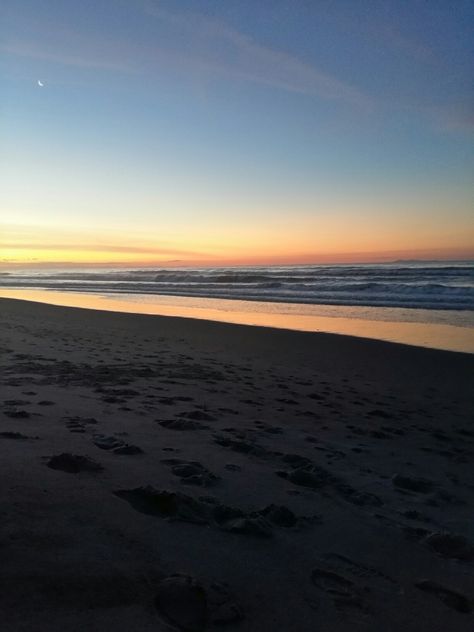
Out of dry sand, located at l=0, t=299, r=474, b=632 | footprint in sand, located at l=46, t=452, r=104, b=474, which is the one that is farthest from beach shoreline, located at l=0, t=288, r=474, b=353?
footprint in sand, located at l=46, t=452, r=104, b=474

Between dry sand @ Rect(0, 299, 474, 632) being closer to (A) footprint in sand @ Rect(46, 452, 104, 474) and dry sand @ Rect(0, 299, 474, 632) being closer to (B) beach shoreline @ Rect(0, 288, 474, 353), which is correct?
(A) footprint in sand @ Rect(46, 452, 104, 474)

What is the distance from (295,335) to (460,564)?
35.7ft

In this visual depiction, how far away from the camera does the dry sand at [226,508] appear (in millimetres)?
2047

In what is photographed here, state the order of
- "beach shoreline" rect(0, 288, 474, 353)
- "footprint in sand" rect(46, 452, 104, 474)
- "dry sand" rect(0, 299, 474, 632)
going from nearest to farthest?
"dry sand" rect(0, 299, 474, 632), "footprint in sand" rect(46, 452, 104, 474), "beach shoreline" rect(0, 288, 474, 353)

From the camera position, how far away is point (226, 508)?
296cm

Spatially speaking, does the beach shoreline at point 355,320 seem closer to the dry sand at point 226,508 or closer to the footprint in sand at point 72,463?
the dry sand at point 226,508

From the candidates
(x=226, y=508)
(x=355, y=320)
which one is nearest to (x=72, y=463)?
(x=226, y=508)

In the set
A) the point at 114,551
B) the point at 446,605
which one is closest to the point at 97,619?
the point at 114,551

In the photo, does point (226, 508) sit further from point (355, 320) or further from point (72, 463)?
point (355, 320)

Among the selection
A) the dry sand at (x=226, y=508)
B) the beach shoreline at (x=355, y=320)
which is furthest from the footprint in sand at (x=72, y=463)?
the beach shoreline at (x=355, y=320)

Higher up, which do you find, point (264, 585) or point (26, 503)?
point (26, 503)

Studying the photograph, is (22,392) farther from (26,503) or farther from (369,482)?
(369,482)

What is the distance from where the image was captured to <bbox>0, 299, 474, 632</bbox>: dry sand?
6.72 feet

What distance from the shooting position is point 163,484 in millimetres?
3178
